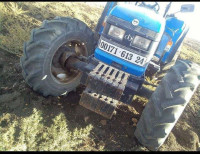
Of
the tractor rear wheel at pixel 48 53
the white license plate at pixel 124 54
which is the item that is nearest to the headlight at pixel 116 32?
the white license plate at pixel 124 54

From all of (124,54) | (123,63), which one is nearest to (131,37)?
(124,54)

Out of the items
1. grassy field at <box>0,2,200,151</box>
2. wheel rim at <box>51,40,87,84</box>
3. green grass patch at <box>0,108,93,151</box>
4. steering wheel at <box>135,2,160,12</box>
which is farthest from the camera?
steering wheel at <box>135,2,160,12</box>

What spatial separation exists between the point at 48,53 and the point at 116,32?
3.90ft

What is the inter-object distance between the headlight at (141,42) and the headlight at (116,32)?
230 millimetres

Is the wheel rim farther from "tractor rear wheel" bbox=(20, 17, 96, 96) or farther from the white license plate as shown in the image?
the white license plate

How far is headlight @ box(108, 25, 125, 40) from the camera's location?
329 cm

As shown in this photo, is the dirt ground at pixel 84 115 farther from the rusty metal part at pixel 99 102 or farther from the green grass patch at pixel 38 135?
the rusty metal part at pixel 99 102

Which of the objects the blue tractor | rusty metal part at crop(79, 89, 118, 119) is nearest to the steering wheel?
the blue tractor

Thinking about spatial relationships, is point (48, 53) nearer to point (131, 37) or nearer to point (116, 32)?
point (116, 32)

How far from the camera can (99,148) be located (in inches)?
114

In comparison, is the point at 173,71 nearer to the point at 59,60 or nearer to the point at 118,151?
the point at 118,151

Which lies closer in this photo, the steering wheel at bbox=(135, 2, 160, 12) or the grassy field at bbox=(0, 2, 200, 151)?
the grassy field at bbox=(0, 2, 200, 151)

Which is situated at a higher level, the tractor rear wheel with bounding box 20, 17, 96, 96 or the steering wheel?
the steering wheel

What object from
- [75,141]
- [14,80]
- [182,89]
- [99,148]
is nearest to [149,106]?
[182,89]
